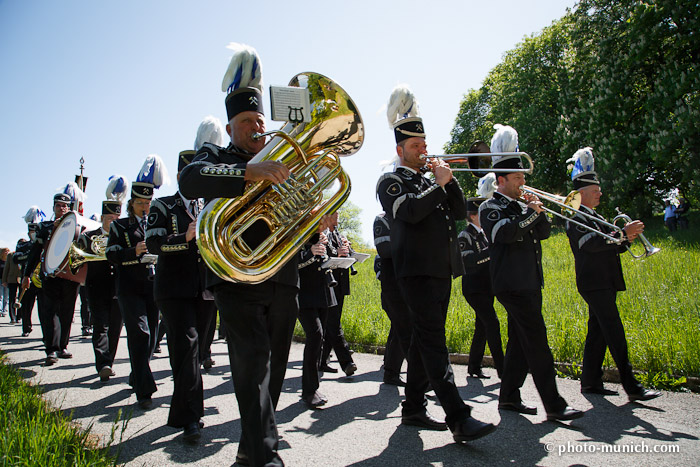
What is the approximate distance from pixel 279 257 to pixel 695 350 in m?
5.07

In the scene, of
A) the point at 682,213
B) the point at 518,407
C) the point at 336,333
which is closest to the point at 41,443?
the point at 518,407

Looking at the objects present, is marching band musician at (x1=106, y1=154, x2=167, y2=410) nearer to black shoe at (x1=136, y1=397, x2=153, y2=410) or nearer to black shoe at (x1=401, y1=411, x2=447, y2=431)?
black shoe at (x1=136, y1=397, x2=153, y2=410)

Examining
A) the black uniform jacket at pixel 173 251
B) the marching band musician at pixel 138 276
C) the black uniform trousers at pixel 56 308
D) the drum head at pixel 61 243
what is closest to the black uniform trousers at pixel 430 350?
the black uniform jacket at pixel 173 251

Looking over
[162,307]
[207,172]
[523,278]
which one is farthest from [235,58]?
[523,278]

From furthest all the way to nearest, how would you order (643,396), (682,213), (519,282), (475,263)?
(682,213) → (475,263) → (643,396) → (519,282)

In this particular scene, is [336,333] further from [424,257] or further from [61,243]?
[61,243]

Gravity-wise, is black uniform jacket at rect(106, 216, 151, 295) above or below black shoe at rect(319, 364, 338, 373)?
above

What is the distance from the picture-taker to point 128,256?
5750 millimetres

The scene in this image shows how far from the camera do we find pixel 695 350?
19.0 feet

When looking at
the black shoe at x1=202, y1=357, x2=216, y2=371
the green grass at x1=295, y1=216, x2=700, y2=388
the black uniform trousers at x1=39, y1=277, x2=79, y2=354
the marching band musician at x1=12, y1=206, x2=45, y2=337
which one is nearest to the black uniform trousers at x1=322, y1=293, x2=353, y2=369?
the black shoe at x1=202, y1=357, x2=216, y2=371

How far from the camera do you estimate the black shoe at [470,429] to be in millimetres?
3664

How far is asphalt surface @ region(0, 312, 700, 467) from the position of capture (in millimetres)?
3676

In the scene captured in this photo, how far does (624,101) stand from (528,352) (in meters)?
22.0

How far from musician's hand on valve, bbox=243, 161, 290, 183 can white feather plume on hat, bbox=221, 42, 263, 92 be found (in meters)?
0.95
